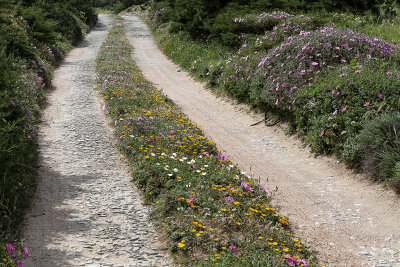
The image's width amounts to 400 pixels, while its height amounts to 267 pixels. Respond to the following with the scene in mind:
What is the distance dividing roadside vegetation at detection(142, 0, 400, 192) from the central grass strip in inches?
90.4

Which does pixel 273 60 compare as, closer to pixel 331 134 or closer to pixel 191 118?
pixel 191 118

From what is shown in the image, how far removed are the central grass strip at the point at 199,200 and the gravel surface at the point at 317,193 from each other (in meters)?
0.45

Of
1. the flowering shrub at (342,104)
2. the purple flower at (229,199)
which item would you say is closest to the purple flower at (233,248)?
the purple flower at (229,199)

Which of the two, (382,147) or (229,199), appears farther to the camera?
(382,147)

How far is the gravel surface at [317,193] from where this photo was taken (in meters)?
5.36

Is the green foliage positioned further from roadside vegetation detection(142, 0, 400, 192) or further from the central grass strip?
the central grass strip

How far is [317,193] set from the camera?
710 centimetres

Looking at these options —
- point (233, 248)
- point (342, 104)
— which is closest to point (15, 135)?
point (233, 248)

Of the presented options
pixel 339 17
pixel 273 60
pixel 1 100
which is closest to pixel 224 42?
pixel 339 17

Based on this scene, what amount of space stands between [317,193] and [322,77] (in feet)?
13.0

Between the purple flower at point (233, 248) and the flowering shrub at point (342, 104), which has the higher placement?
the flowering shrub at point (342, 104)

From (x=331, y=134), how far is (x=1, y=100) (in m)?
6.33

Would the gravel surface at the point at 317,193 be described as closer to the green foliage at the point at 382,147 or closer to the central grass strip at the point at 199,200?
the green foliage at the point at 382,147

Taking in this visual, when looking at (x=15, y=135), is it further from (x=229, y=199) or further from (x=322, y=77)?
(x=322, y=77)
